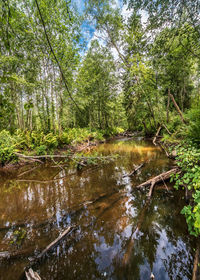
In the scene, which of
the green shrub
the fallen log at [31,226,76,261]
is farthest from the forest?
the fallen log at [31,226,76,261]

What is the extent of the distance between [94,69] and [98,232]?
18852mm

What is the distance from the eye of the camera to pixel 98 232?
99.3 inches

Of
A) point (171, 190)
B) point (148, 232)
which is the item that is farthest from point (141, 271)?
point (171, 190)

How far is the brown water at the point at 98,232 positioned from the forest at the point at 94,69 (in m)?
0.52

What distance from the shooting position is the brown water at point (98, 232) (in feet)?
6.14

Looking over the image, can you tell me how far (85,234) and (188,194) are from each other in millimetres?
2576

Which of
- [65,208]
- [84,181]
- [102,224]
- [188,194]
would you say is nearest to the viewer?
[102,224]

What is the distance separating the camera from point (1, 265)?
6.34ft

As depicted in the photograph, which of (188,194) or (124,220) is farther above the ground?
(188,194)

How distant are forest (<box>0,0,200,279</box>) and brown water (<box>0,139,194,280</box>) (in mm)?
519

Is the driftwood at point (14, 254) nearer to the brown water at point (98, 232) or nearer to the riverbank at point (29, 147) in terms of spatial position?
the brown water at point (98, 232)

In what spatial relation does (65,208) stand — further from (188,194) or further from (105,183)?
(188,194)

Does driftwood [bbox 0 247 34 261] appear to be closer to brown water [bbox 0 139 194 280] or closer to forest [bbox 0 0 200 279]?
brown water [bbox 0 139 194 280]

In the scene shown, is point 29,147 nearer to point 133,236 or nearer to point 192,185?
point 133,236
